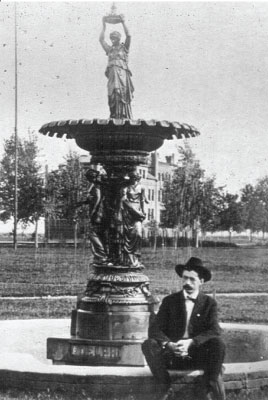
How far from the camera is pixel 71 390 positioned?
761cm

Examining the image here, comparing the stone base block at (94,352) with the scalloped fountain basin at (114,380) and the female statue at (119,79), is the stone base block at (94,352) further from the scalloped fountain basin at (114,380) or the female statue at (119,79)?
the female statue at (119,79)

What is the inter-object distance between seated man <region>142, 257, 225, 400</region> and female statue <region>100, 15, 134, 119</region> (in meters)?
3.43

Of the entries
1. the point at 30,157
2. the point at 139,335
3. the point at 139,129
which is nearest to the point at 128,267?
the point at 139,335

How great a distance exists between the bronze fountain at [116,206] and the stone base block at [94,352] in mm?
319

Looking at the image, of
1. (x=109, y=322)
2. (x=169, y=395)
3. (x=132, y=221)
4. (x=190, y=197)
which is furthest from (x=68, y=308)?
(x=190, y=197)

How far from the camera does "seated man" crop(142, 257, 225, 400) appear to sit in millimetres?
6875

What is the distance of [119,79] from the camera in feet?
32.8

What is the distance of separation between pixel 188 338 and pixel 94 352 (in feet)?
7.17

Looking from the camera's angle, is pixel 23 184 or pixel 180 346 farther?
pixel 23 184

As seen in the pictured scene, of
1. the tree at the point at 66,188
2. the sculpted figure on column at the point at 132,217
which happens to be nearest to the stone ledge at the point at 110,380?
the sculpted figure on column at the point at 132,217

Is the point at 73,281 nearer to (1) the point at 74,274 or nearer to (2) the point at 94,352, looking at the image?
(1) the point at 74,274

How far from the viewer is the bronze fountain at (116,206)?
9555mm

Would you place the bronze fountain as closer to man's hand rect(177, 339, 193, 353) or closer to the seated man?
the seated man

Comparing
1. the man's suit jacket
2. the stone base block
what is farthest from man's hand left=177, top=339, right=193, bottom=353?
the stone base block
